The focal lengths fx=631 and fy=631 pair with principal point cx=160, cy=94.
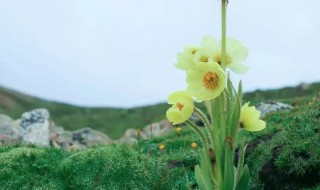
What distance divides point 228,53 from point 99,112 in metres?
58.2

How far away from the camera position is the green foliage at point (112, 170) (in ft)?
37.6

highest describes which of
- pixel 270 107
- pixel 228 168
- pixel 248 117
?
pixel 248 117

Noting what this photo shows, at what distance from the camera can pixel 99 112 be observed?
6594 cm

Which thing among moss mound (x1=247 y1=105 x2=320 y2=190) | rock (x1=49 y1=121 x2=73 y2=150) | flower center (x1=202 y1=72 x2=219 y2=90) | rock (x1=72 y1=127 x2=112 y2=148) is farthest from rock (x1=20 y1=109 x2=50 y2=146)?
flower center (x1=202 y1=72 x2=219 y2=90)

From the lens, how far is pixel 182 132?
811 inches

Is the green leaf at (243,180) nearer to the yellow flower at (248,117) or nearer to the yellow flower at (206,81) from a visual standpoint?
the yellow flower at (248,117)

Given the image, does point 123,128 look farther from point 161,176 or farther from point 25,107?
point 161,176

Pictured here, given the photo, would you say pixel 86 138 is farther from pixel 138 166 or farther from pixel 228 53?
pixel 228 53

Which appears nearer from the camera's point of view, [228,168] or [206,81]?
[206,81]

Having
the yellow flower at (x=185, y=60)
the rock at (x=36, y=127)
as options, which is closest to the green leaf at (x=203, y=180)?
the yellow flower at (x=185, y=60)

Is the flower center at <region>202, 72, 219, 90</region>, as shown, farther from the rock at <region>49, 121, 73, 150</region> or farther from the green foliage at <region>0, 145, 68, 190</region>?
the rock at <region>49, 121, 73, 150</region>

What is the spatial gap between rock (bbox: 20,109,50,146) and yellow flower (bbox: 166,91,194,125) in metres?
18.2

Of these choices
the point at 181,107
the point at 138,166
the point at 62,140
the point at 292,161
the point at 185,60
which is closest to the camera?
the point at 181,107

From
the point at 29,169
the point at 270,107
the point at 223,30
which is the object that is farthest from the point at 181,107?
the point at 270,107
